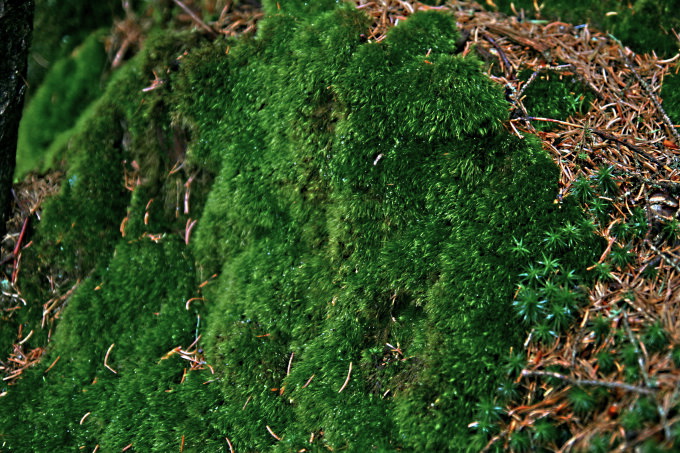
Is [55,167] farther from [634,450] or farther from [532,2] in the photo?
[634,450]

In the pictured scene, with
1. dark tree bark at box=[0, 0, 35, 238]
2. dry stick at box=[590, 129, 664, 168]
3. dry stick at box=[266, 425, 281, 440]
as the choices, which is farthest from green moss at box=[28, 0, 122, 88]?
dry stick at box=[590, 129, 664, 168]

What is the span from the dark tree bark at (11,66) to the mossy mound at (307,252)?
1.66 ft

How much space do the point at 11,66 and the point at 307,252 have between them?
7.79 feet

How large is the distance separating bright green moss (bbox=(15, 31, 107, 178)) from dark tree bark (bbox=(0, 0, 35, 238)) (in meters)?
1.14

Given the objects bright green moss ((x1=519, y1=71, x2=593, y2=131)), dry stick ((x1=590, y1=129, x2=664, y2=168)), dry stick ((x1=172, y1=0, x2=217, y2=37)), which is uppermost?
dry stick ((x1=172, y1=0, x2=217, y2=37))

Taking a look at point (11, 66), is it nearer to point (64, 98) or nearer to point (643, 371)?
point (64, 98)

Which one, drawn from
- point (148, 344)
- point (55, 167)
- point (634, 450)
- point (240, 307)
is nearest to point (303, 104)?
point (240, 307)

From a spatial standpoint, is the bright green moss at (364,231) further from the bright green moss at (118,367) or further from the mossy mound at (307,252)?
the bright green moss at (118,367)

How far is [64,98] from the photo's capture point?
466 centimetres

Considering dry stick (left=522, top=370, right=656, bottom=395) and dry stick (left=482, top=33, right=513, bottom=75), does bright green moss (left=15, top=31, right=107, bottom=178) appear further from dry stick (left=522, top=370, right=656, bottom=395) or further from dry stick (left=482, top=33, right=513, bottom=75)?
dry stick (left=522, top=370, right=656, bottom=395)

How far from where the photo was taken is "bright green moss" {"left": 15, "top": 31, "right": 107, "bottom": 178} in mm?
4574

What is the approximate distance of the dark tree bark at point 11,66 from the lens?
3.09m

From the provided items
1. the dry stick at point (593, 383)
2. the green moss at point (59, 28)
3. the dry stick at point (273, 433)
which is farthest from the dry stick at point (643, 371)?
the green moss at point (59, 28)

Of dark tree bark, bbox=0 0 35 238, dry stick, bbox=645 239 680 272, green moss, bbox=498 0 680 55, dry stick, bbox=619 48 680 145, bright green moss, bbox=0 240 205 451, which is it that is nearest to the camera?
dry stick, bbox=645 239 680 272
